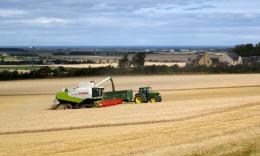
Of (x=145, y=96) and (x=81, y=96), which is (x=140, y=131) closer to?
(x=81, y=96)

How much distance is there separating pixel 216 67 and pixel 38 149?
61524 mm

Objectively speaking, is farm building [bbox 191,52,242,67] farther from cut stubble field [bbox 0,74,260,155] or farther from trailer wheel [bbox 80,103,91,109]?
cut stubble field [bbox 0,74,260,155]

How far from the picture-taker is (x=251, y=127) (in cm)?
1961

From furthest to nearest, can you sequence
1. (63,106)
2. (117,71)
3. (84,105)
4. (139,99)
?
(117,71) < (139,99) < (63,106) < (84,105)

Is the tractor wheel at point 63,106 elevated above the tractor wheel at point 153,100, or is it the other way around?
the tractor wheel at point 153,100

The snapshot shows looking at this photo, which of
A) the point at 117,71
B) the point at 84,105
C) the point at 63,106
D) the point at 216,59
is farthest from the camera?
the point at 216,59

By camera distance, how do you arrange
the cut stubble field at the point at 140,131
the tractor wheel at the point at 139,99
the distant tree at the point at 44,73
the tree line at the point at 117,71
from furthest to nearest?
the distant tree at the point at 44,73 < the tree line at the point at 117,71 < the tractor wheel at the point at 139,99 < the cut stubble field at the point at 140,131

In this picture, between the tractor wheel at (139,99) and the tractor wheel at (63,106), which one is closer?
the tractor wheel at (63,106)

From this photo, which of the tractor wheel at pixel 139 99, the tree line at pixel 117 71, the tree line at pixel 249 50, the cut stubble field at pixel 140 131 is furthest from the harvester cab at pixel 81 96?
the tree line at pixel 249 50

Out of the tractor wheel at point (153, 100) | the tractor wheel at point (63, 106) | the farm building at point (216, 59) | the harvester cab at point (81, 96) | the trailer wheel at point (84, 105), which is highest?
the farm building at point (216, 59)

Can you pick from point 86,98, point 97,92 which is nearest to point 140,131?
point 86,98

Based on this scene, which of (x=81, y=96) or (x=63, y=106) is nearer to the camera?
(x=81, y=96)

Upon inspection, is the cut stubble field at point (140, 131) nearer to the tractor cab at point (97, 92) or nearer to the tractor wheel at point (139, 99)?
the tractor cab at point (97, 92)

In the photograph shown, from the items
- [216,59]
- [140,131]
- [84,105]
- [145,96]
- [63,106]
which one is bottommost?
[63,106]
